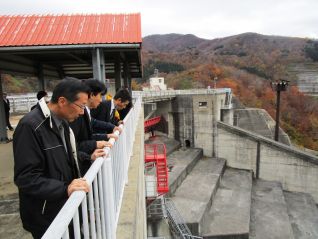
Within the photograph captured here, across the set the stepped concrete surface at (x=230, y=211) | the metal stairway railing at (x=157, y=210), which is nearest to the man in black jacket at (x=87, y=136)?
the metal stairway railing at (x=157, y=210)

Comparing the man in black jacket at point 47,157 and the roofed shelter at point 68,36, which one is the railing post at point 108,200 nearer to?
the man in black jacket at point 47,157

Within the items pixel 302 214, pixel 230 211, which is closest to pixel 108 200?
pixel 230 211

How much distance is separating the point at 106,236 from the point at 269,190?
56.3 ft

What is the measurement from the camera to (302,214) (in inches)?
593

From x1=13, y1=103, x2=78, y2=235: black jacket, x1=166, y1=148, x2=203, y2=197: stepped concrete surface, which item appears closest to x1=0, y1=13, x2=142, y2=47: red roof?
x1=13, y1=103, x2=78, y2=235: black jacket

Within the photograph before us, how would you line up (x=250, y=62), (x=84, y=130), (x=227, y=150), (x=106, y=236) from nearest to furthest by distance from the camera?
(x=106, y=236) < (x=84, y=130) < (x=227, y=150) < (x=250, y=62)

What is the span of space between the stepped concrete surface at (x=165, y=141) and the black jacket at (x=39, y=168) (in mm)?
17136

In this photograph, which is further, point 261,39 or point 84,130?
point 261,39

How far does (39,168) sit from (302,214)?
17.0 meters

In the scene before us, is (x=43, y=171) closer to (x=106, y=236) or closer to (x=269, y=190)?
(x=106, y=236)

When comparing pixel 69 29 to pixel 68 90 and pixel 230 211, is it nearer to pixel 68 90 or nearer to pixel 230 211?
pixel 68 90

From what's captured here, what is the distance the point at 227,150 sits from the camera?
1998 centimetres

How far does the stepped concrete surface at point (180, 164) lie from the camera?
13.8m

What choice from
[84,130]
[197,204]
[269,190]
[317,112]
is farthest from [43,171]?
[317,112]
